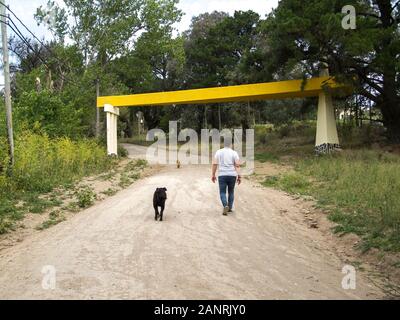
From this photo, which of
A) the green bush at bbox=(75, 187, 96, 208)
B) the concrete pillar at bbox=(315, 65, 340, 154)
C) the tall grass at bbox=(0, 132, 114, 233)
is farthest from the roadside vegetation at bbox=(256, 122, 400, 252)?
the tall grass at bbox=(0, 132, 114, 233)

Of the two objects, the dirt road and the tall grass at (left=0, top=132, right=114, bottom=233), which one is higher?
the tall grass at (left=0, top=132, right=114, bottom=233)

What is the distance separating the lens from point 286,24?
2269cm

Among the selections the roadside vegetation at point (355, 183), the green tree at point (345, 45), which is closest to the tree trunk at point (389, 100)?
the green tree at point (345, 45)

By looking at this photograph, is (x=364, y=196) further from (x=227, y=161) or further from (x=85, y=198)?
(x=85, y=198)

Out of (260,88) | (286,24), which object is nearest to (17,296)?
(286,24)

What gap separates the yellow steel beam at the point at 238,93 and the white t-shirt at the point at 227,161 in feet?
49.9

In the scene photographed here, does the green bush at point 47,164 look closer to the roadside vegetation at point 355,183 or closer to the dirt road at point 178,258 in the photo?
the dirt road at point 178,258

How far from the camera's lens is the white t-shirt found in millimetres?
11049

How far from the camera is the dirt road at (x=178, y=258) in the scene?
6133 millimetres

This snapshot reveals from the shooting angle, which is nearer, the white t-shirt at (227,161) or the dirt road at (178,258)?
the dirt road at (178,258)

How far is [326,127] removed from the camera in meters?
27.2

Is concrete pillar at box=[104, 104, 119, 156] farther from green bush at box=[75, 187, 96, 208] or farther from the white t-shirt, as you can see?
the white t-shirt

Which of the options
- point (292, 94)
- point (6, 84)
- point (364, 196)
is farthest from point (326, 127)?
point (6, 84)

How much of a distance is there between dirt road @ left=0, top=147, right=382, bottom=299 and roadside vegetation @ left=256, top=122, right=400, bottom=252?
1.01 metres
